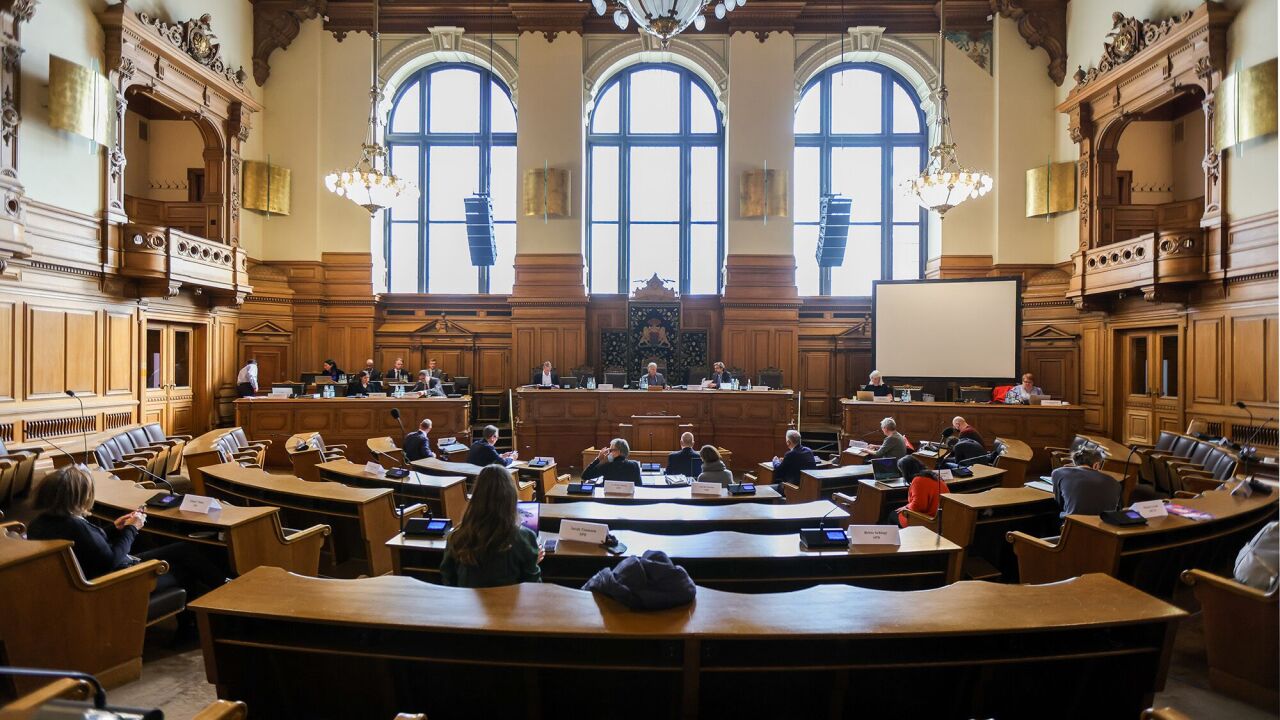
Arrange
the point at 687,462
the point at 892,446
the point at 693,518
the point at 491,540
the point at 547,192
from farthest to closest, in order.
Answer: the point at 547,192, the point at 687,462, the point at 892,446, the point at 693,518, the point at 491,540

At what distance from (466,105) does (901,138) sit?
8.67 metres

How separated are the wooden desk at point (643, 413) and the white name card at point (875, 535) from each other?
6047 millimetres

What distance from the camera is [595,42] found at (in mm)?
12234

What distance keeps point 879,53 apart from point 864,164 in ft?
6.71

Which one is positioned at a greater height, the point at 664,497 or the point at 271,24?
the point at 271,24

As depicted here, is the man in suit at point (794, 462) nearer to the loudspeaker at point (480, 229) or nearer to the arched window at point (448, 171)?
the loudspeaker at point (480, 229)

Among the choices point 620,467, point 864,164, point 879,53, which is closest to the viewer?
point 620,467

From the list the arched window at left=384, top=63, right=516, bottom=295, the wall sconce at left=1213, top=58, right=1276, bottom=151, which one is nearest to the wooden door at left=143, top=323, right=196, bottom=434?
the arched window at left=384, top=63, right=516, bottom=295

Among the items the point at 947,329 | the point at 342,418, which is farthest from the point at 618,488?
the point at 947,329

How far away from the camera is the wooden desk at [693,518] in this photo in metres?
4.03

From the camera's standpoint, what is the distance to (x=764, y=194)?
38.9ft

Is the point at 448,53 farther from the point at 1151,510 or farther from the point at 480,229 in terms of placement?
the point at 1151,510

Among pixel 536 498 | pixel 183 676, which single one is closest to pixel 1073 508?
pixel 536 498

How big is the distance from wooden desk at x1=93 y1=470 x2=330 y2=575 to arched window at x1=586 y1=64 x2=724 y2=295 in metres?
9.23
